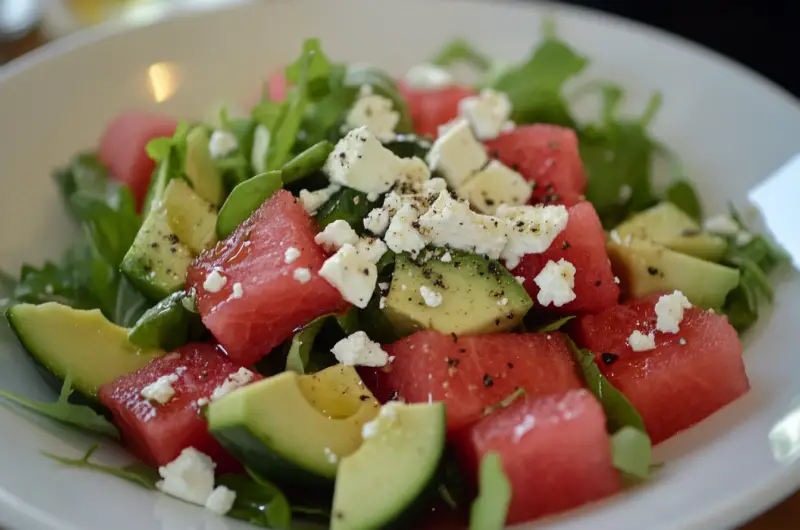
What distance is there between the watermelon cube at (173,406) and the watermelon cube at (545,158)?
0.84m

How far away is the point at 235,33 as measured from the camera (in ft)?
8.22

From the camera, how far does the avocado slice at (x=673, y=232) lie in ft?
6.08

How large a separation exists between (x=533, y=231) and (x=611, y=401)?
36cm

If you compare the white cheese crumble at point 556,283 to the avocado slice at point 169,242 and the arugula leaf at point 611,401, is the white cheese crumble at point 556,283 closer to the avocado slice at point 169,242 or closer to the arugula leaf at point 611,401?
the arugula leaf at point 611,401

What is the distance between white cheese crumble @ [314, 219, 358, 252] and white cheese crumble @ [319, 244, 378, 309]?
2.2 inches

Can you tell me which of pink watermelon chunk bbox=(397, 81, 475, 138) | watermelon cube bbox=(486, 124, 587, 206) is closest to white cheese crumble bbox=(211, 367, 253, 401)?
watermelon cube bbox=(486, 124, 587, 206)

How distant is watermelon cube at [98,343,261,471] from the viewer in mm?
1354

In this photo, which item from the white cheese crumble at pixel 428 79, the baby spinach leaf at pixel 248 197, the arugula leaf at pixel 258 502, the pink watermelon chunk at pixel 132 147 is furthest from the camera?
the white cheese crumble at pixel 428 79

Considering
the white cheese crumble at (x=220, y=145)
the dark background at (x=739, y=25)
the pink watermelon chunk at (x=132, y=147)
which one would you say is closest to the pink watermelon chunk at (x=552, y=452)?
the white cheese crumble at (x=220, y=145)

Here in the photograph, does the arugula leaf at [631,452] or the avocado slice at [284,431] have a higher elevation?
the avocado slice at [284,431]

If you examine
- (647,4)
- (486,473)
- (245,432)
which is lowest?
(647,4)

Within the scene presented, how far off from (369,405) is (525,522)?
32 cm

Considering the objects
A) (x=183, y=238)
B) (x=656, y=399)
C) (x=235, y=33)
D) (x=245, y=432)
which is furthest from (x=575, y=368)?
(x=235, y=33)

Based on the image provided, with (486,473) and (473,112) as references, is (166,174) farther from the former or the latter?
(486,473)
